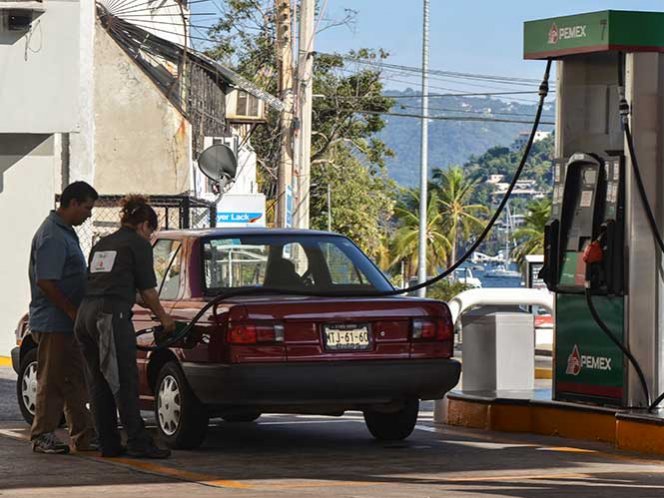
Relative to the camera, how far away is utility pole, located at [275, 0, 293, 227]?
28484 millimetres

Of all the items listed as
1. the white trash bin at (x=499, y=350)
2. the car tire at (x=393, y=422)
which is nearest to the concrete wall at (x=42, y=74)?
the white trash bin at (x=499, y=350)

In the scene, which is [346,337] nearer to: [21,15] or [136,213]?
Answer: [136,213]

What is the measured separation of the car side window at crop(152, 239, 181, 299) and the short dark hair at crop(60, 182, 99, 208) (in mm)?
916

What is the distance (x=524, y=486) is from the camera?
995 centimetres

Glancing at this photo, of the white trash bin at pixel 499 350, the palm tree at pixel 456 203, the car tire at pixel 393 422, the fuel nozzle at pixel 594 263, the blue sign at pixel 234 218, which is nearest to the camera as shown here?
the car tire at pixel 393 422

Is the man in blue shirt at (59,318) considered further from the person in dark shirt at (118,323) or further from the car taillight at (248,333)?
the car taillight at (248,333)

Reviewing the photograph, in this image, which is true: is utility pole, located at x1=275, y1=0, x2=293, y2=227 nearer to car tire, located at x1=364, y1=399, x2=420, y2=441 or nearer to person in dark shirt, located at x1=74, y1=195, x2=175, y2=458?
car tire, located at x1=364, y1=399, x2=420, y2=441

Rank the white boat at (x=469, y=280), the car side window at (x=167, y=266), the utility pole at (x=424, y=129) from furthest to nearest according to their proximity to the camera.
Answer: the white boat at (x=469, y=280), the utility pole at (x=424, y=129), the car side window at (x=167, y=266)

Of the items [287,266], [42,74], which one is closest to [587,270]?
[287,266]

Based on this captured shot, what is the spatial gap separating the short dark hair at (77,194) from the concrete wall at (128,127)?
736 inches

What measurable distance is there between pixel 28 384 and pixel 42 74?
439 inches

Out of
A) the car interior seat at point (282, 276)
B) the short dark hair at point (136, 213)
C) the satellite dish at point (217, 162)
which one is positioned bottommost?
the car interior seat at point (282, 276)

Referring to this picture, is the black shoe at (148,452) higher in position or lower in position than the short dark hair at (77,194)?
lower

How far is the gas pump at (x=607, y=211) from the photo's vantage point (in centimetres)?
1277
